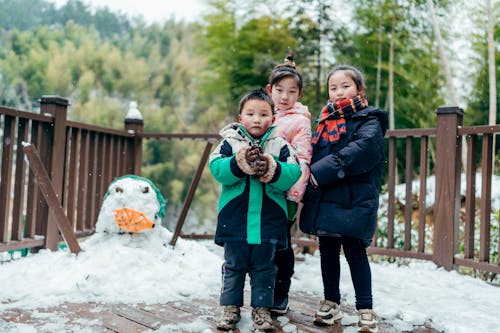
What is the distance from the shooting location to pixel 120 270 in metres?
2.35

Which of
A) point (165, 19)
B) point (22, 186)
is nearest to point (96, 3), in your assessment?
point (165, 19)

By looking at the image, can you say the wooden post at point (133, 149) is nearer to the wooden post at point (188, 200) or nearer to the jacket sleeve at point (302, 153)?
the wooden post at point (188, 200)

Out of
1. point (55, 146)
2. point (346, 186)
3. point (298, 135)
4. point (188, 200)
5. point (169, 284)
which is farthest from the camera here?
point (55, 146)

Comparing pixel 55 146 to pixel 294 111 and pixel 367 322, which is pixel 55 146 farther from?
pixel 367 322

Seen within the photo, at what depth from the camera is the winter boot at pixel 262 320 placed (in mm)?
1701

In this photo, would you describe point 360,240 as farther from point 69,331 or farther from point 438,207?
point 438,207

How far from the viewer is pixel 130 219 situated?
2.55m

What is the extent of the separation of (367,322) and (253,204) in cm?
64

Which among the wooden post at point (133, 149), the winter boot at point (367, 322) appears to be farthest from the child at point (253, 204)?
the wooden post at point (133, 149)

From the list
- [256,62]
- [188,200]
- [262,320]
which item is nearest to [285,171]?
[262,320]

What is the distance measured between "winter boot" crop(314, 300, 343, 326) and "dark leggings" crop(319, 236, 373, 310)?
3 centimetres

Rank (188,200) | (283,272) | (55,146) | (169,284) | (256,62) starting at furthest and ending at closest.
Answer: (256,62)
(55,146)
(188,200)
(169,284)
(283,272)

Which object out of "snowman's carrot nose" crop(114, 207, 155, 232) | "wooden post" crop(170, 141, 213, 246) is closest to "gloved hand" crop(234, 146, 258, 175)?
"snowman's carrot nose" crop(114, 207, 155, 232)

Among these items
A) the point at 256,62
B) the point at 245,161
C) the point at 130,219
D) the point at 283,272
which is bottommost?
the point at 283,272
